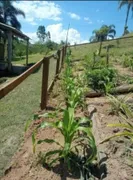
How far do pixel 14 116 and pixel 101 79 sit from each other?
2.20 metres

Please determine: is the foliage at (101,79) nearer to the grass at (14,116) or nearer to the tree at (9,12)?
the grass at (14,116)

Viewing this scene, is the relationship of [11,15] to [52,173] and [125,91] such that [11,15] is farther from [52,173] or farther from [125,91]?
[52,173]

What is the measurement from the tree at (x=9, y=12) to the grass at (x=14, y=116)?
28.0 meters

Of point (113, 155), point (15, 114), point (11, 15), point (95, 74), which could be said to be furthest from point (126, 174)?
point (11, 15)

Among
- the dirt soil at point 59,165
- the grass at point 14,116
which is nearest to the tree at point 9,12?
the grass at point 14,116

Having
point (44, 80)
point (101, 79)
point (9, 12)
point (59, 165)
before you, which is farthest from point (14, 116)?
point (9, 12)

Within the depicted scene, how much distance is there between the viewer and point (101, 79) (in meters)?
5.47

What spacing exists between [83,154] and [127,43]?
14611 millimetres

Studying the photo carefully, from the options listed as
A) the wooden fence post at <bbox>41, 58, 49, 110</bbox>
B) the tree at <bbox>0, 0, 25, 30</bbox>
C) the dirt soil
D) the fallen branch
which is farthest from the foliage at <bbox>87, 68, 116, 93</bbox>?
the tree at <bbox>0, 0, 25, 30</bbox>

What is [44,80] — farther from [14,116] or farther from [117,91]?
[117,91]

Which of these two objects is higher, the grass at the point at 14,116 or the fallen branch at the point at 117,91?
the fallen branch at the point at 117,91

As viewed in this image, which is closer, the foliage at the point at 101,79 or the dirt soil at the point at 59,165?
the dirt soil at the point at 59,165

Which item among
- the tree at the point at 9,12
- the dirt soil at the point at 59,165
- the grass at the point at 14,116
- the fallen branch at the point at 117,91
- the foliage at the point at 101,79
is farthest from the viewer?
the tree at the point at 9,12

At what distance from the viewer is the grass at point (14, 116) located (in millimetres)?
3102
